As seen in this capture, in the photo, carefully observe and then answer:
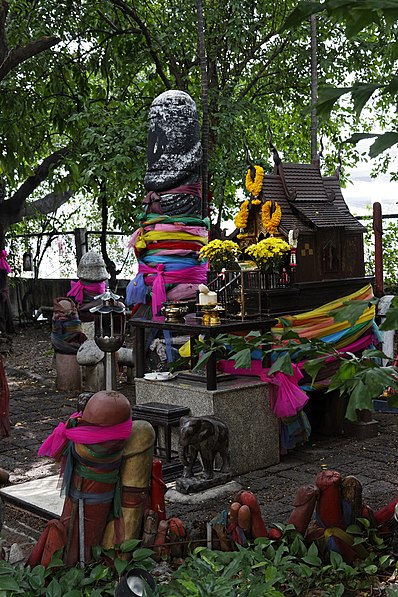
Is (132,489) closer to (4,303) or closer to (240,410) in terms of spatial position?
(240,410)

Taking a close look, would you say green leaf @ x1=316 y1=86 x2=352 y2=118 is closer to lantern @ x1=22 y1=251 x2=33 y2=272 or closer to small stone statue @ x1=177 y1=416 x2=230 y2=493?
small stone statue @ x1=177 y1=416 x2=230 y2=493

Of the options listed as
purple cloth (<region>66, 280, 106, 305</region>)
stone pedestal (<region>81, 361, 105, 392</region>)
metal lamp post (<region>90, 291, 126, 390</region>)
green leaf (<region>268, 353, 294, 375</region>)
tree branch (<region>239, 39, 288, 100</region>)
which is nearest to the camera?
green leaf (<region>268, 353, 294, 375</region>)

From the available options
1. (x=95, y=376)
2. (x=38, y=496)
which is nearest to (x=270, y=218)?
(x=38, y=496)

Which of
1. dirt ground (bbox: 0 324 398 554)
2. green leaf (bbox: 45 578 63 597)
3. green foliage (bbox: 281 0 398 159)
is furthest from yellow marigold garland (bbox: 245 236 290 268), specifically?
green foliage (bbox: 281 0 398 159)

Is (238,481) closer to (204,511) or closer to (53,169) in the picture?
(204,511)

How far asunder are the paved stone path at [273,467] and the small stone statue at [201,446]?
0.68 feet

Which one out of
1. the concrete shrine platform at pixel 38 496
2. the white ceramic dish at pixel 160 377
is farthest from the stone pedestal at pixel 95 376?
the concrete shrine platform at pixel 38 496

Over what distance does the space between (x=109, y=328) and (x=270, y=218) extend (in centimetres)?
189

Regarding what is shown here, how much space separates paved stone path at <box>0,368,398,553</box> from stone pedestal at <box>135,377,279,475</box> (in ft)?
0.47

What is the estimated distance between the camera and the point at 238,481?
6531 millimetres

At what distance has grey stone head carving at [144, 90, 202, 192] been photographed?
970 centimetres

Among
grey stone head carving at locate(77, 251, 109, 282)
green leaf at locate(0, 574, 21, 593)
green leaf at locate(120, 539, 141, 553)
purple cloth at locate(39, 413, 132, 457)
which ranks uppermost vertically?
grey stone head carving at locate(77, 251, 109, 282)

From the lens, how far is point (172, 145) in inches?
382

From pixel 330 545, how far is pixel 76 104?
38.9 ft
